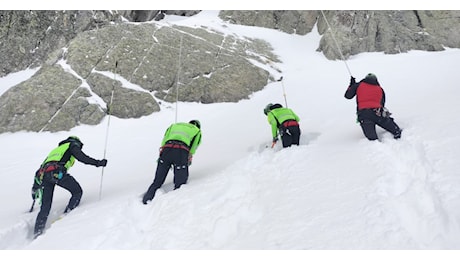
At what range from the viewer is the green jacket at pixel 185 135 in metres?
→ 7.29

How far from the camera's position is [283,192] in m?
5.57

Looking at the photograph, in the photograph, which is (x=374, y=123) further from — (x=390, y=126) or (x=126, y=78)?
(x=126, y=78)

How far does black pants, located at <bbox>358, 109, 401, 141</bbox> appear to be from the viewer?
7.10 m

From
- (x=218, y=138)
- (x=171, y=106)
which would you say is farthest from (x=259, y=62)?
(x=218, y=138)

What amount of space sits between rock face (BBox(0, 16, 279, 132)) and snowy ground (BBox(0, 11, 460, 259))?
2.09 metres

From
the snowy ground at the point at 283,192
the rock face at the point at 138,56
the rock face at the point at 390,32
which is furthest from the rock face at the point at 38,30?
the rock face at the point at 390,32

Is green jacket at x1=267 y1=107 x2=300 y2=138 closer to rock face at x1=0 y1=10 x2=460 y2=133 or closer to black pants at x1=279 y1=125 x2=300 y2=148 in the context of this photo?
black pants at x1=279 y1=125 x2=300 y2=148

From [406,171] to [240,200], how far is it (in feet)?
8.56

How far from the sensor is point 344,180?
5402 millimetres

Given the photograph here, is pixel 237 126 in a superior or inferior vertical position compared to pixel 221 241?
inferior

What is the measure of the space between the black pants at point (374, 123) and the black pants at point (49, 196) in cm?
613

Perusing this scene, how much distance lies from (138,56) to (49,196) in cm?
1168

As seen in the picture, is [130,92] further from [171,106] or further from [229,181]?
→ [229,181]

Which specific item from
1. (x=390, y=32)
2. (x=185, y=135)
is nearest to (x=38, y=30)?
(x=185, y=135)
